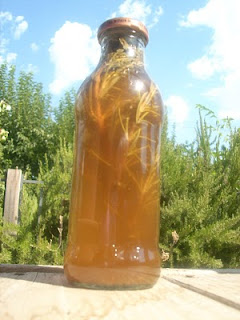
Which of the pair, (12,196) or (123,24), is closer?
(123,24)

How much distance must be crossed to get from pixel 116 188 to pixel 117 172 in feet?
0.13

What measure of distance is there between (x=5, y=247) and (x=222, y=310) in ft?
7.93

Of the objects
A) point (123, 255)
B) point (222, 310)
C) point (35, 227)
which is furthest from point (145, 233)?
point (35, 227)

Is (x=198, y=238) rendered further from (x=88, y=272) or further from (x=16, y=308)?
(x=16, y=308)

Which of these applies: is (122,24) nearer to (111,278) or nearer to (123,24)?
(123,24)

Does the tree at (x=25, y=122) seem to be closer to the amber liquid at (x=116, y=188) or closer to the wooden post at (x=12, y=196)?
the wooden post at (x=12, y=196)

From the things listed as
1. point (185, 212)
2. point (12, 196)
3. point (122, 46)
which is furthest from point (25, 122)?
point (122, 46)

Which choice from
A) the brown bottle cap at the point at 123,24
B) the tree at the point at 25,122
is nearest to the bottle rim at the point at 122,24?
the brown bottle cap at the point at 123,24

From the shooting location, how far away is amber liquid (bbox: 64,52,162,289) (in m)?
0.75

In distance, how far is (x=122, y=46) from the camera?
90cm

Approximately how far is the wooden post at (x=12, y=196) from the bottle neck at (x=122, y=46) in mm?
2462

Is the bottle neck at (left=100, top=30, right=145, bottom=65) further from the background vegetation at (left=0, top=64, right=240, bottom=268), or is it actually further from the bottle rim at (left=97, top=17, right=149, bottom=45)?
the background vegetation at (left=0, top=64, right=240, bottom=268)

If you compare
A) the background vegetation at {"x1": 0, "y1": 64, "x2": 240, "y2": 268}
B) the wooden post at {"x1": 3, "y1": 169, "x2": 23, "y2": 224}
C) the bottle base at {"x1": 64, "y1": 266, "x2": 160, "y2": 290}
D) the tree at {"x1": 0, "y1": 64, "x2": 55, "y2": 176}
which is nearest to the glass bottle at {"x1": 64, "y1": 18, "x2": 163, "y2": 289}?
the bottle base at {"x1": 64, "y1": 266, "x2": 160, "y2": 290}

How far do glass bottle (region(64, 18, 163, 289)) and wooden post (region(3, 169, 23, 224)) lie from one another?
239 centimetres
